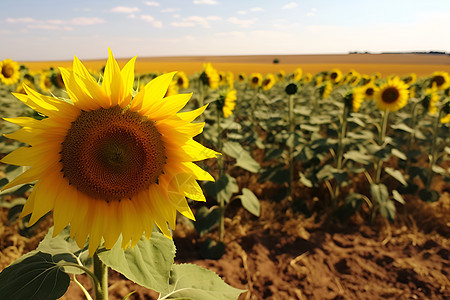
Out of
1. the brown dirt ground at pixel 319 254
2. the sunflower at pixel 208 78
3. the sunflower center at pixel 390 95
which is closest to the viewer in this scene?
the brown dirt ground at pixel 319 254

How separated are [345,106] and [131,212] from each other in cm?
314

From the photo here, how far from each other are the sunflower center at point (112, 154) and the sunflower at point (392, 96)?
3.86m

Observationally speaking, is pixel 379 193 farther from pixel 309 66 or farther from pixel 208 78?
pixel 309 66

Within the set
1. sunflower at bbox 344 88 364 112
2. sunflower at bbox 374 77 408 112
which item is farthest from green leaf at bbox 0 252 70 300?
sunflower at bbox 374 77 408 112

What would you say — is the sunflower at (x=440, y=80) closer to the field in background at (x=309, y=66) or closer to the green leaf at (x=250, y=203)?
the green leaf at (x=250, y=203)

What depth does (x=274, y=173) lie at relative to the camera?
149 inches

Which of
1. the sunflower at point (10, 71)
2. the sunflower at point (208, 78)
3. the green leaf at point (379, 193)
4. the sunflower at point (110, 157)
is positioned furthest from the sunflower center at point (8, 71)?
the sunflower at point (110, 157)

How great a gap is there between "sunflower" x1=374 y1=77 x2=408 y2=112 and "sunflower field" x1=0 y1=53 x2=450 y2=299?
1 centimetres

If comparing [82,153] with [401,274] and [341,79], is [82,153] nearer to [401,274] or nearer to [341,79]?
[401,274]

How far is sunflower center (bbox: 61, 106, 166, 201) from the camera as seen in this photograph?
37.2 inches

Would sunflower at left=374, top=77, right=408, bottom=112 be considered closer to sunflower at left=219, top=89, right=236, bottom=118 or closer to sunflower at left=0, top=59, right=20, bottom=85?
sunflower at left=219, top=89, right=236, bottom=118

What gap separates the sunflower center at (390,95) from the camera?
4219mm

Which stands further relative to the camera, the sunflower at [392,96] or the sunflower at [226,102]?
the sunflower at [392,96]

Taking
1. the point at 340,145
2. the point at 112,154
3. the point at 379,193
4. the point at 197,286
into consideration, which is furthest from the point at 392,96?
the point at 112,154
